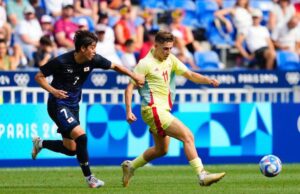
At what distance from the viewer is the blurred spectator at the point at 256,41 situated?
24.8 m

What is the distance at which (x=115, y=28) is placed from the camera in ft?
Answer: 80.4

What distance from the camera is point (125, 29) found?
80.6 ft

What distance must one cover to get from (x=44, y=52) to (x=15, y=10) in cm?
187

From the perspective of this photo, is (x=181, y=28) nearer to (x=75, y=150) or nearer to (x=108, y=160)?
(x=108, y=160)

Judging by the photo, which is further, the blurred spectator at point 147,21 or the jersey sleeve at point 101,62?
the blurred spectator at point 147,21

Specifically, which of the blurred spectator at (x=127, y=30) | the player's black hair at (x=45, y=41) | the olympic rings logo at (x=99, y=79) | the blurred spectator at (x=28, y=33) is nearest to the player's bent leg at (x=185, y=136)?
the olympic rings logo at (x=99, y=79)

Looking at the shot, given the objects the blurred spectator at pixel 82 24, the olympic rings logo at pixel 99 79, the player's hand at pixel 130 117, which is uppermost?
the player's hand at pixel 130 117

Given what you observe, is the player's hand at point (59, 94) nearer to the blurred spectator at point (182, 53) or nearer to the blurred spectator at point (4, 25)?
the blurred spectator at point (4, 25)

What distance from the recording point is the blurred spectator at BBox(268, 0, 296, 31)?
26.3 meters

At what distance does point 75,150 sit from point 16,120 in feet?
14.9

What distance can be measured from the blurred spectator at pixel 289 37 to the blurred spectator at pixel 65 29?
557 centimetres

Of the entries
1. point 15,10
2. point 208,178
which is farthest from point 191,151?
point 15,10

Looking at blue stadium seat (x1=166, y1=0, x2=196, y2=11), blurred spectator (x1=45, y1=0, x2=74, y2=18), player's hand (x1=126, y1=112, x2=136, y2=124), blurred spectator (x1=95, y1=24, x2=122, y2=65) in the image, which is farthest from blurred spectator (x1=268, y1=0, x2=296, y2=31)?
player's hand (x1=126, y1=112, x2=136, y2=124)

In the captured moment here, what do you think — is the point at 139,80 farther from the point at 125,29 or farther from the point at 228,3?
the point at 228,3
